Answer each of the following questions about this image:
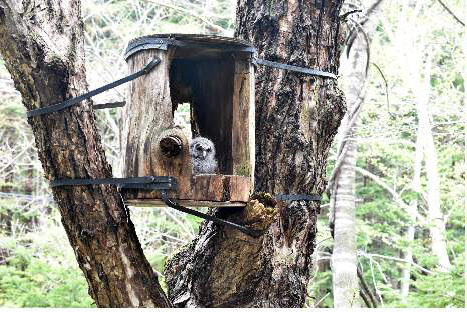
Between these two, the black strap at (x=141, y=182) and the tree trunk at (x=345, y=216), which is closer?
the black strap at (x=141, y=182)

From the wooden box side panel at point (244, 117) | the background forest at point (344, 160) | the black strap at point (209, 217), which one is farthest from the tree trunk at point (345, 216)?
the black strap at point (209, 217)

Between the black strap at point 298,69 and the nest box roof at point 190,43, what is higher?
the nest box roof at point 190,43

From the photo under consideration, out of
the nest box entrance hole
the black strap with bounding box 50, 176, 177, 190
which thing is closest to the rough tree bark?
the nest box entrance hole

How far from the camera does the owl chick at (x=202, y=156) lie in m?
2.14

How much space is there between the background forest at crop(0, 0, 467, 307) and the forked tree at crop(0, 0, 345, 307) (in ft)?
6.31

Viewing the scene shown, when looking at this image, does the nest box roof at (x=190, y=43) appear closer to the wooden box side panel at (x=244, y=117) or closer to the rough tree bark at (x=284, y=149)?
the wooden box side panel at (x=244, y=117)

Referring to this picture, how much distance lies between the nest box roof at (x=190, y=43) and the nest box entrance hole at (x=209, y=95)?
1.27ft

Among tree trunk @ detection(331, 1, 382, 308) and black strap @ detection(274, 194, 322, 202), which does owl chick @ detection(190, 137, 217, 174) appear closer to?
black strap @ detection(274, 194, 322, 202)

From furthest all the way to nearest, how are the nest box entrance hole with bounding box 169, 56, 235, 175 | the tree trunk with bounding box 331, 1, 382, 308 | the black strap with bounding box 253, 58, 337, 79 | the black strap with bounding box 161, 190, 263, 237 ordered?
1. the tree trunk with bounding box 331, 1, 382, 308
2. the nest box entrance hole with bounding box 169, 56, 235, 175
3. the black strap with bounding box 253, 58, 337, 79
4. the black strap with bounding box 161, 190, 263, 237

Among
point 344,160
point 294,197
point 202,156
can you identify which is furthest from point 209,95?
point 344,160

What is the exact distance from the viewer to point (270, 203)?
183 centimetres

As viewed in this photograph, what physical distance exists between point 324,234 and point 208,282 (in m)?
6.23

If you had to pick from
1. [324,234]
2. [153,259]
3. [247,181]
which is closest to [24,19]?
[247,181]

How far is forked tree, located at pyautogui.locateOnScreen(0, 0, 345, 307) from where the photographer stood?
178 cm
